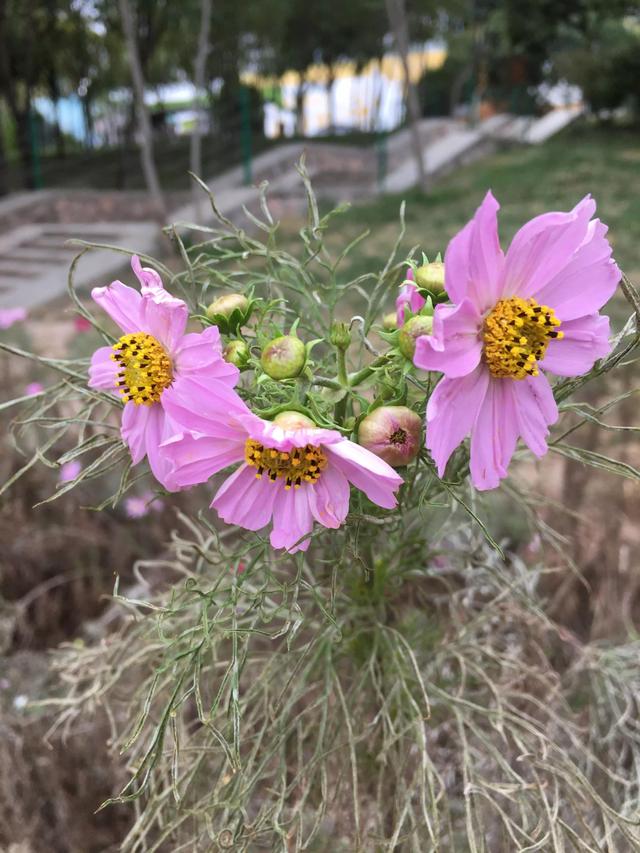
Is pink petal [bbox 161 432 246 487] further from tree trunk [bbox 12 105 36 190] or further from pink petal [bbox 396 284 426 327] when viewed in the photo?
tree trunk [bbox 12 105 36 190]

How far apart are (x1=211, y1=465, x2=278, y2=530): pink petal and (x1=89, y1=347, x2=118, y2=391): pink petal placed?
0.13 meters

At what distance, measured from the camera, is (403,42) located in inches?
253

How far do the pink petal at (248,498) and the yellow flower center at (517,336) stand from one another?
0.17m

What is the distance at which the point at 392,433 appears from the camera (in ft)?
1.59

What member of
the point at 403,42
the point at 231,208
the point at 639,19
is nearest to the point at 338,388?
the point at 231,208

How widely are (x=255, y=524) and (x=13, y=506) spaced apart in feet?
4.86

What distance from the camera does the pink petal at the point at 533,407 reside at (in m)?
0.50

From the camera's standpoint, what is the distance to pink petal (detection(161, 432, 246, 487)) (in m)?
0.48

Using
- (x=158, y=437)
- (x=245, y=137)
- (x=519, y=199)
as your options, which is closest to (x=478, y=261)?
(x=158, y=437)

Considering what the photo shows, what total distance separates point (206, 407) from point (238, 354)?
0.08 metres

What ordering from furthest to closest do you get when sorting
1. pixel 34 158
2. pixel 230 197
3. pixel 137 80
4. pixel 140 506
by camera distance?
pixel 34 158 → pixel 230 197 → pixel 137 80 → pixel 140 506

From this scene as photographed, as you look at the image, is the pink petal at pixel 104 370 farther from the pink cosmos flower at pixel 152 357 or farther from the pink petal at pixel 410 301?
the pink petal at pixel 410 301

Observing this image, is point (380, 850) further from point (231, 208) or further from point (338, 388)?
point (231, 208)

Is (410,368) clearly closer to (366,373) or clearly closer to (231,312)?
(366,373)
